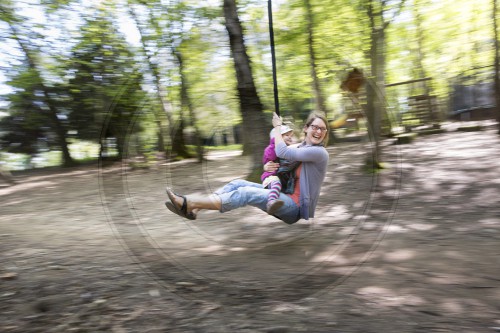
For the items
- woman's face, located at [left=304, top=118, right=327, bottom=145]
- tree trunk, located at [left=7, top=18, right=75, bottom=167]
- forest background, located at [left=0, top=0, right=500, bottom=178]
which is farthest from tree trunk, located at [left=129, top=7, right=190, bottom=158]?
tree trunk, located at [left=7, top=18, right=75, bottom=167]

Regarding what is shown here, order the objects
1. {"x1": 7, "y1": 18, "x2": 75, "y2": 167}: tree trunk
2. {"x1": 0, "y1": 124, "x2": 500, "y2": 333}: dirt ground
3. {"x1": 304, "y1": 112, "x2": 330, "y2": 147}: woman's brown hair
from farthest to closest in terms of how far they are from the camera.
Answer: {"x1": 7, "y1": 18, "x2": 75, "y2": 167}: tree trunk → {"x1": 304, "y1": 112, "x2": 330, "y2": 147}: woman's brown hair → {"x1": 0, "y1": 124, "x2": 500, "y2": 333}: dirt ground

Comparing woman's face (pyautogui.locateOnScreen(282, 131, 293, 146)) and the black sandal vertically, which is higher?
woman's face (pyautogui.locateOnScreen(282, 131, 293, 146))

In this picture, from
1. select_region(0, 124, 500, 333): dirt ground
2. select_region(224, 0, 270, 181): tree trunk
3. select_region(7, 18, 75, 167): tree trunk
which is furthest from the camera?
select_region(7, 18, 75, 167): tree trunk

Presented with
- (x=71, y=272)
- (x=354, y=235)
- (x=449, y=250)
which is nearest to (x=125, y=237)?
(x=71, y=272)

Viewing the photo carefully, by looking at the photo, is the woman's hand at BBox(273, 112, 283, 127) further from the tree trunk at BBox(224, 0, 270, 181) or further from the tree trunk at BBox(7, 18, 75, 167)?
the tree trunk at BBox(7, 18, 75, 167)

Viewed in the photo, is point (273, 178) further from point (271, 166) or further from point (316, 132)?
point (316, 132)

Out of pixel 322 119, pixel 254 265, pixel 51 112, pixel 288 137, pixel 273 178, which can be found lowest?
pixel 254 265

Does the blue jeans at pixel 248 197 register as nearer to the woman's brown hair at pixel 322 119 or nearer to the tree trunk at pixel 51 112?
the woman's brown hair at pixel 322 119

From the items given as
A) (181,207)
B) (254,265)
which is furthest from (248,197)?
(254,265)

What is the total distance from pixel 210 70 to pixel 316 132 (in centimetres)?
128

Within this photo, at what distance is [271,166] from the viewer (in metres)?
3.31

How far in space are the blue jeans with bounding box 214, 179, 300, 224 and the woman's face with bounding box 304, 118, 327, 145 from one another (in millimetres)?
505

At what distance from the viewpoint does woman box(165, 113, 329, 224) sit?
124 inches

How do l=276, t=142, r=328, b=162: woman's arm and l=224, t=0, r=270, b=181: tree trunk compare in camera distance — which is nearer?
l=276, t=142, r=328, b=162: woman's arm
